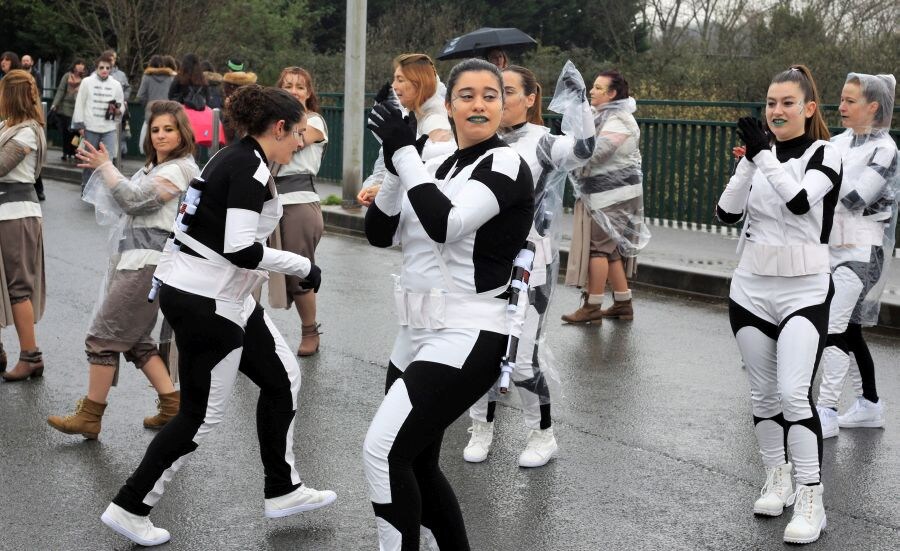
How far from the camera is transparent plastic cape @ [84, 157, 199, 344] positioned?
5.91 meters

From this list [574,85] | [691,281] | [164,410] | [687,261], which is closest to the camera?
[574,85]

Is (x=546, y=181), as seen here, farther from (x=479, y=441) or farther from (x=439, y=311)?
(x=439, y=311)

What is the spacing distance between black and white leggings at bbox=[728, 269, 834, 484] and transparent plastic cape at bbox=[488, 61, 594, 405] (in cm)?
96

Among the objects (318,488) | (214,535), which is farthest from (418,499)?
(318,488)

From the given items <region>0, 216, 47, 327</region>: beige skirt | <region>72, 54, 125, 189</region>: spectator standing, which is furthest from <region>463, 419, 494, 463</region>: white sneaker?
<region>72, 54, 125, 189</region>: spectator standing

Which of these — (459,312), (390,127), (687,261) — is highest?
(390,127)

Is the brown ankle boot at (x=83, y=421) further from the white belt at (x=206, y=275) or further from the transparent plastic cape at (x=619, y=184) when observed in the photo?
the transparent plastic cape at (x=619, y=184)

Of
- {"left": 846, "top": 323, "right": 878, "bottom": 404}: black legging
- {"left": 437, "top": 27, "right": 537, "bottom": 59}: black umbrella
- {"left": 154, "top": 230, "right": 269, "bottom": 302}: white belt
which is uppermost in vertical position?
{"left": 437, "top": 27, "right": 537, "bottom": 59}: black umbrella

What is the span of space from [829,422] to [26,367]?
4507mm

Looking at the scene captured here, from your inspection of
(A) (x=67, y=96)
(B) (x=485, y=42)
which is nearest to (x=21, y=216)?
(B) (x=485, y=42)

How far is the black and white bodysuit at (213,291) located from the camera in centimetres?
451

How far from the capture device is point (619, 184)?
920cm

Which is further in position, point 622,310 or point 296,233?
point 622,310

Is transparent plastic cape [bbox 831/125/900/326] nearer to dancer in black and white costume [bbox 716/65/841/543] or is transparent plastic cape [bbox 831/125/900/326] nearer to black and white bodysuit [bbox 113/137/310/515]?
dancer in black and white costume [bbox 716/65/841/543]
